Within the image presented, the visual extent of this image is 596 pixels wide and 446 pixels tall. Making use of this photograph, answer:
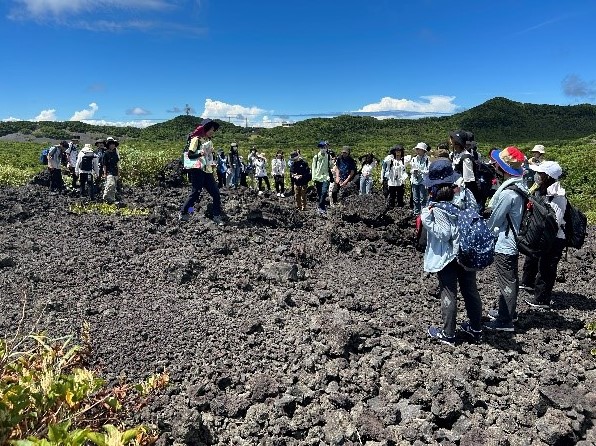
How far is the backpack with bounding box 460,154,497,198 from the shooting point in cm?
712

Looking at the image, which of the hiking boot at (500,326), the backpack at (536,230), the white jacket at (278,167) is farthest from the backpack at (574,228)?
the white jacket at (278,167)

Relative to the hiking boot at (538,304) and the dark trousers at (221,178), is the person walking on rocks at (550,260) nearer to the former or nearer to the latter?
the hiking boot at (538,304)

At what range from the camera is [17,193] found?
414 inches

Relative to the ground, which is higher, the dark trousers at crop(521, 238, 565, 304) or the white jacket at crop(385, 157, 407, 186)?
the white jacket at crop(385, 157, 407, 186)

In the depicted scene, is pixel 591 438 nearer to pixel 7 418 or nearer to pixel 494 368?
pixel 494 368

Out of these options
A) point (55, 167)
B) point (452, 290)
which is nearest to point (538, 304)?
point (452, 290)

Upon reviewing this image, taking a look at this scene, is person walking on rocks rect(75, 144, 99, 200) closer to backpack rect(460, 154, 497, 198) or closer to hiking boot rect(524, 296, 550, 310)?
backpack rect(460, 154, 497, 198)

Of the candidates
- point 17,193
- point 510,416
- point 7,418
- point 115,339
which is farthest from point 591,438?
point 17,193

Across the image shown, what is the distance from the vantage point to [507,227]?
433 cm

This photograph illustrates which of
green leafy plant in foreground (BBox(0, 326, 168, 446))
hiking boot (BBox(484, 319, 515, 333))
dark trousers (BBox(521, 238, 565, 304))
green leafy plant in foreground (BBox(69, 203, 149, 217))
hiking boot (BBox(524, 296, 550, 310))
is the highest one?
green leafy plant in foreground (BBox(69, 203, 149, 217))

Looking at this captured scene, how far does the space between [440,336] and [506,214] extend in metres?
1.24

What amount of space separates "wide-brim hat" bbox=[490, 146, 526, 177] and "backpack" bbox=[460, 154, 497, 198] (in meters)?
2.60

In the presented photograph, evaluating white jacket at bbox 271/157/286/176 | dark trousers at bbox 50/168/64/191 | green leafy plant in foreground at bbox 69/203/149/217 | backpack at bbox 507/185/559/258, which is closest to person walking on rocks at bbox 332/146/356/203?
white jacket at bbox 271/157/286/176

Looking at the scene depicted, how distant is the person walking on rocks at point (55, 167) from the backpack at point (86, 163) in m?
1.51
